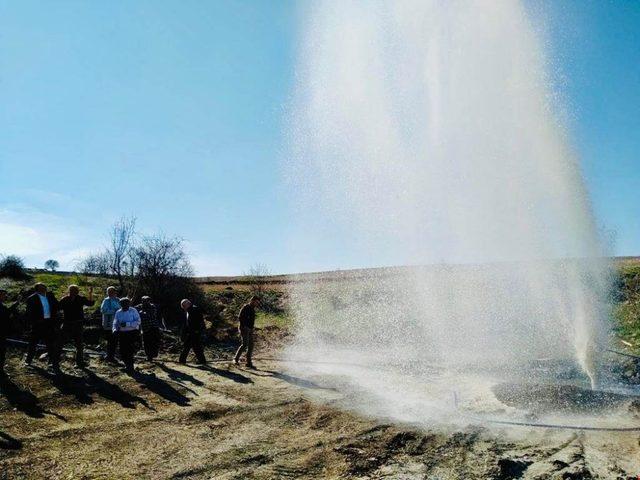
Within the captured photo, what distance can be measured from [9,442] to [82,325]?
503 cm

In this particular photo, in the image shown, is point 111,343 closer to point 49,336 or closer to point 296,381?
point 49,336

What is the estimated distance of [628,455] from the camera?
19.6ft

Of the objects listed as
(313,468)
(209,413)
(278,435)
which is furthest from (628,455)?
(209,413)

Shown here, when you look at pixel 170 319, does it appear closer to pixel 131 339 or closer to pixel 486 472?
pixel 131 339

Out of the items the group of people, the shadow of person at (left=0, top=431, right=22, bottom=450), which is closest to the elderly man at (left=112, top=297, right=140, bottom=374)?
the group of people

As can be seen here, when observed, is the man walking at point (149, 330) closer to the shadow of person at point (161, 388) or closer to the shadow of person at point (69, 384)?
A: the shadow of person at point (161, 388)

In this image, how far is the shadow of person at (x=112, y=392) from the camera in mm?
8032

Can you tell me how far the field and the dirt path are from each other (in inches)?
0.6

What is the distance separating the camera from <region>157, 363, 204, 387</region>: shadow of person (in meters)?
9.86

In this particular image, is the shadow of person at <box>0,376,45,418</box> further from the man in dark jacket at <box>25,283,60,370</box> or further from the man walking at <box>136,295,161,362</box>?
the man walking at <box>136,295,161,362</box>

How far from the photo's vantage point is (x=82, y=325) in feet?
34.7

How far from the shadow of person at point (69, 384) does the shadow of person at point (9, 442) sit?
1799 mm

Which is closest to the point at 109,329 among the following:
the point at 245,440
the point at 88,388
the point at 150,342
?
the point at 150,342

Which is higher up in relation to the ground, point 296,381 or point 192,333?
point 192,333
